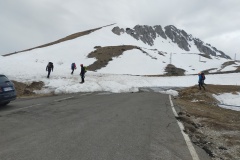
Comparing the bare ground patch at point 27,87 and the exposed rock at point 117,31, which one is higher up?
the exposed rock at point 117,31

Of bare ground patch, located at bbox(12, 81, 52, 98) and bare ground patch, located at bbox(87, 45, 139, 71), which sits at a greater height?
bare ground patch, located at bbox(87, 45, 139, 71)

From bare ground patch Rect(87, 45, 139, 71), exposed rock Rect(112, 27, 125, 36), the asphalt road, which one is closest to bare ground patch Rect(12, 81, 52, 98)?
the asphalt road

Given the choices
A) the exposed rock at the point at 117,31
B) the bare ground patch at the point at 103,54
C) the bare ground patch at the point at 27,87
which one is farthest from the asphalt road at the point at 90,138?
the exposed rock at the point at 117,31

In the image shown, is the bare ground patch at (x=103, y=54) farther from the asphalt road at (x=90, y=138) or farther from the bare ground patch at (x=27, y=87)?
the asphalt road at (x=90, y=138)

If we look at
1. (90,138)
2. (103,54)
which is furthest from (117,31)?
(90,138)

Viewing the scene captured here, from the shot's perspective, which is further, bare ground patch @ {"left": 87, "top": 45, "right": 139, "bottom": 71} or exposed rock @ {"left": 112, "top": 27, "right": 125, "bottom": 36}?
exposed rock @ {"left": 112, "top": 27, "right": 125, "bottom": 36}

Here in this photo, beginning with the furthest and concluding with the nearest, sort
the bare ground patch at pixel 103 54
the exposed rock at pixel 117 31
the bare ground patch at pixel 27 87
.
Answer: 1. the exposed rock at pixel 117 31
2. the bare ground patch at pixel 103 54
3. the bare ground patch at pixel 27 87

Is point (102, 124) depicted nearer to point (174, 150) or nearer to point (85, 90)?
point (174, 150)

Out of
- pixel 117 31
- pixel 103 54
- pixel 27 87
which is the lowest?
pixel 27 87

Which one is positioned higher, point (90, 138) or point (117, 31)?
point (117, 31)

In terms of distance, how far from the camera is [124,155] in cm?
595

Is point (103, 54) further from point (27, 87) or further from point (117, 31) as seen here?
point (27, 87)

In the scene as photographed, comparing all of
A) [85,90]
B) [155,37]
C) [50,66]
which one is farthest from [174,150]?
[155,37]

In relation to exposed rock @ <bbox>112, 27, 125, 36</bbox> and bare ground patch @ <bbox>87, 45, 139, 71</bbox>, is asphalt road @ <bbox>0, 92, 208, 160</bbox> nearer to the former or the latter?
bare ground patch @ <bbox>87, 45, 139, 71</bbox>
